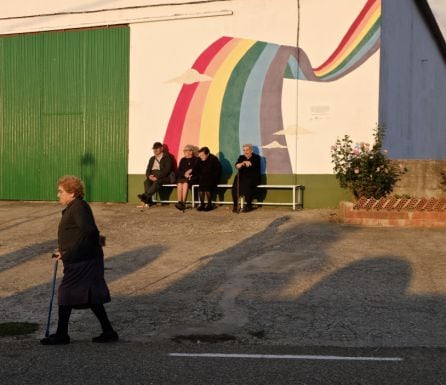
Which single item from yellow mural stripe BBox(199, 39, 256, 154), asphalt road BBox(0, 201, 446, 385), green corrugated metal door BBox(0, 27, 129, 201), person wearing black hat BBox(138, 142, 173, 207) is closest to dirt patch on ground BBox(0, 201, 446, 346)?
asphalt road BBox(0, 201, 446, 385)

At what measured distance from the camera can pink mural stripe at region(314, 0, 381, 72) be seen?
48.2ft

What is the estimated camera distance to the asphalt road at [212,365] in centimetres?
511

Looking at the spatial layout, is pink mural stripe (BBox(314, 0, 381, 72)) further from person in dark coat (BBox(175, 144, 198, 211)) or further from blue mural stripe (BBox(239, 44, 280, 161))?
person in dark coat (BBox(175, 144, 198, 211))

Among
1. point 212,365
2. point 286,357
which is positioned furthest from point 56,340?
point 286,357

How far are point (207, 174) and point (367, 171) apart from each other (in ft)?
11.9

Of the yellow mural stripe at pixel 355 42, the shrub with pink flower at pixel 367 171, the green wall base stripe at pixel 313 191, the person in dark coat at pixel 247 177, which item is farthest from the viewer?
the green wall base stripe at pixel 313 191

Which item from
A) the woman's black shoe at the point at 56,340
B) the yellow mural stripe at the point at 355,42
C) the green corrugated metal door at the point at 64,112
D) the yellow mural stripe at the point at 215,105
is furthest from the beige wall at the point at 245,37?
the woman's black shoe at the point at 56,340

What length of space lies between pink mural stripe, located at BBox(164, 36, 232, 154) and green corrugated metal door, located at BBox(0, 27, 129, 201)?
51.8 inches

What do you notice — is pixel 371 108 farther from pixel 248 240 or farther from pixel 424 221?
pixel 248 240

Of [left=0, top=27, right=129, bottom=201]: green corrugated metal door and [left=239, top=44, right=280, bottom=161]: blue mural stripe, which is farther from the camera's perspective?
[left=0, top=27, right=129, bottom=201]: green corrugated metal door

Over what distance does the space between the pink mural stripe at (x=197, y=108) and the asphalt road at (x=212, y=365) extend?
10.1m

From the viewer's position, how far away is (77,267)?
6.31 meters

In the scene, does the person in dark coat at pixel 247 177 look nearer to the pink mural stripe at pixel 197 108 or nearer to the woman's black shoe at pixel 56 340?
the pink mural stripe at pixel 197 108

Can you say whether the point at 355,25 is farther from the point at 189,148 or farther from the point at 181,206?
the point at 181,206
